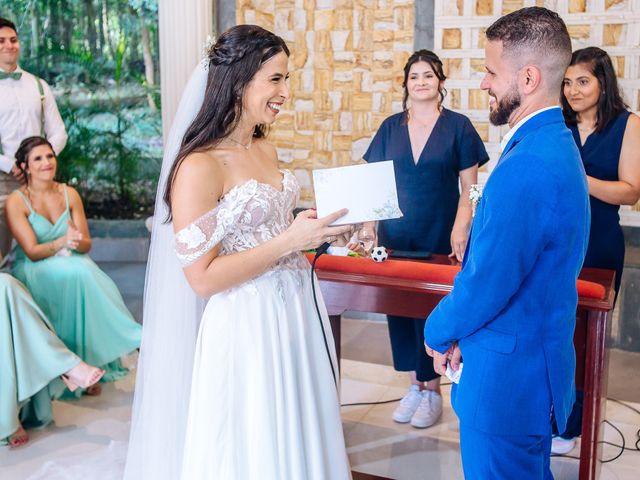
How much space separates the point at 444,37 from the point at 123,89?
4.13 metres

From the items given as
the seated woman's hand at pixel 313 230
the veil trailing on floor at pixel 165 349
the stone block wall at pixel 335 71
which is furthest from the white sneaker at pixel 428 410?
the stone block wall at pixel 335 71

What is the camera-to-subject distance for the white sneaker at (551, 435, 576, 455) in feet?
12.3

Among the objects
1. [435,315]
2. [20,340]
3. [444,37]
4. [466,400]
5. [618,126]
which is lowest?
[20,340]

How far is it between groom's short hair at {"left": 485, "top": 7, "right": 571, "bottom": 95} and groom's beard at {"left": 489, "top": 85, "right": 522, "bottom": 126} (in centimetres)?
7

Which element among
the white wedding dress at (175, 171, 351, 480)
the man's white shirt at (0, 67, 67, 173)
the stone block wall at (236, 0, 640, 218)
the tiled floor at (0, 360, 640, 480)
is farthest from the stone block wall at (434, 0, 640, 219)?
the white wedding dress at (175, 171, 351, 480)

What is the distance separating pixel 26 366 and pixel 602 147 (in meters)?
3.19

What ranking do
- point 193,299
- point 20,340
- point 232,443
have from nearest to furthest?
1. point 232,443
2. point 193,299
3. point 20,340

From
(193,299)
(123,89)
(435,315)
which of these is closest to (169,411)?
(193,299)

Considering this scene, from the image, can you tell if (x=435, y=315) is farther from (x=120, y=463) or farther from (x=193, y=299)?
(x=120, y=463)

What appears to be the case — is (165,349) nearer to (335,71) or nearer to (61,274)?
(61,274)

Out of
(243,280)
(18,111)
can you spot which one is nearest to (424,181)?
(243,280)

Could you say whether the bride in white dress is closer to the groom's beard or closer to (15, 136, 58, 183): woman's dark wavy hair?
the groom's beard

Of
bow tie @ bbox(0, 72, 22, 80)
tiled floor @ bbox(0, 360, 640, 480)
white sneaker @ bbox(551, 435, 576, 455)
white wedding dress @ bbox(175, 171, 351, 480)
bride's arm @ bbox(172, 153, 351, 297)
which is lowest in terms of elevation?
tiled floor @ bbox(0, 360, 640, 480)

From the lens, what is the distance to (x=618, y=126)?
372 centimetres
